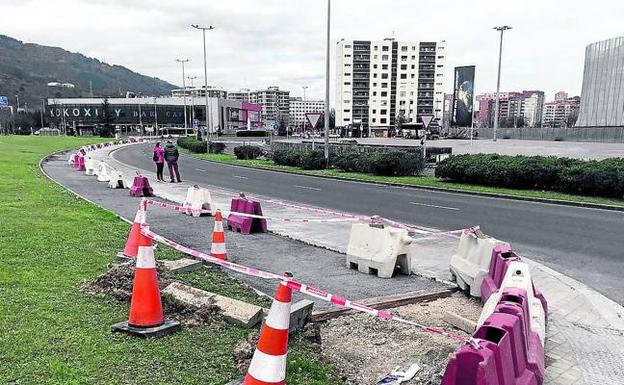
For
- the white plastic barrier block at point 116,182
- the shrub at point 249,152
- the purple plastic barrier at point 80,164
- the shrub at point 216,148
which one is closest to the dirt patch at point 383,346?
the white plastic barrier block at point 116,182

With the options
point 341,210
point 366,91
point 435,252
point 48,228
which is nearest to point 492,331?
point 435,252

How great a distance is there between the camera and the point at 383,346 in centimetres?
467

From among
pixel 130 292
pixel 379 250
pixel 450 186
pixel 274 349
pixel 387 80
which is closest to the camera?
pixel 274 349

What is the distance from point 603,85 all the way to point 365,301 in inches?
3552

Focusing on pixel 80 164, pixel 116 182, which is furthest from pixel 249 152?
pixel 116 182

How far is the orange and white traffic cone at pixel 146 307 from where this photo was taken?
14.9ft

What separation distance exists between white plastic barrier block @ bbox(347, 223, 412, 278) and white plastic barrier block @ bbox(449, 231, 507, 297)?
806 mm

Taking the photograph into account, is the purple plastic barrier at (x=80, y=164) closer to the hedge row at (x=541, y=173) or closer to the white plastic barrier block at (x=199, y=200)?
the white plastic barrier block at (x=199, y=200)

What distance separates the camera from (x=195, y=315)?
16.2 feet

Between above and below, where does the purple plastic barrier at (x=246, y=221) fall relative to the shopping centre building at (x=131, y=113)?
below

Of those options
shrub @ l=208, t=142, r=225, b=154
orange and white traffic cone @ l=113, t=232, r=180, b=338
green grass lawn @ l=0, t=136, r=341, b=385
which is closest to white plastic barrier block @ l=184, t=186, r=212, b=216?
green grass lawn @ l=0, t=136, r=341, b=385

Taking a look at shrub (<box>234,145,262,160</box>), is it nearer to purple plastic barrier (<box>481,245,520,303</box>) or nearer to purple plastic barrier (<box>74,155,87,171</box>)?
purple plastic barrier (<box>74,155,87,171</box>)

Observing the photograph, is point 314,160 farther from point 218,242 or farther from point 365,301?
point 365,301

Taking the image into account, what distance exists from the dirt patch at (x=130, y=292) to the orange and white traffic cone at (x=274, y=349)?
65.0 inches
